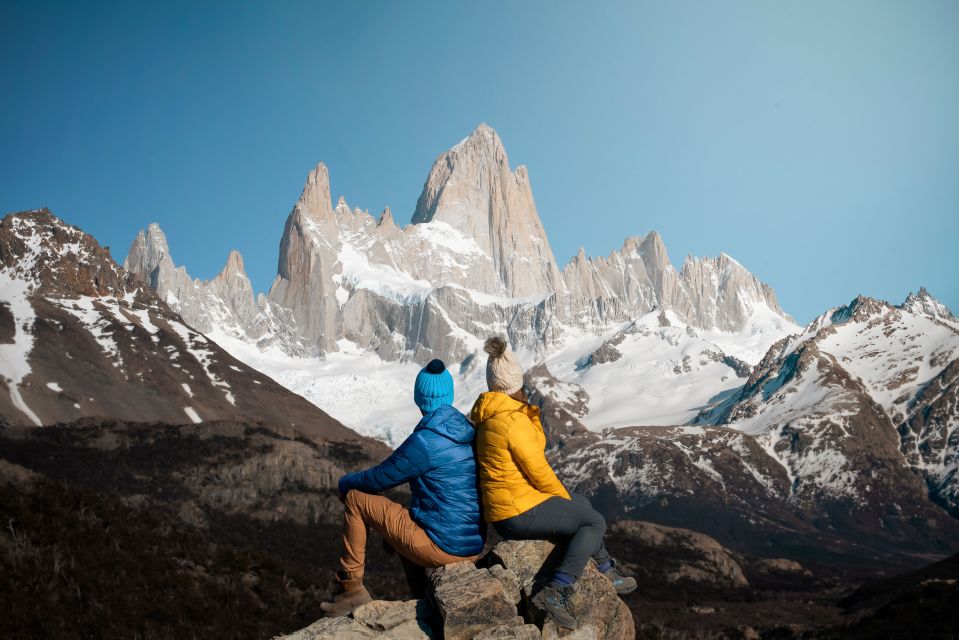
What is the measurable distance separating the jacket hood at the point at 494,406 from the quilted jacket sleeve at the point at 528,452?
272 mm

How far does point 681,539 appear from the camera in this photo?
13350cm

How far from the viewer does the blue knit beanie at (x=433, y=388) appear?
37.3 feet

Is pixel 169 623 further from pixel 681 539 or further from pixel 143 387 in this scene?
pixel 143 387

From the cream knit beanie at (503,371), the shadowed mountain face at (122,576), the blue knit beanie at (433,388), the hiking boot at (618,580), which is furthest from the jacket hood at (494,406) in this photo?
the shadowed mountain face at (122,576)

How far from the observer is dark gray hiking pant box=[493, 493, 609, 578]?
1067 cm

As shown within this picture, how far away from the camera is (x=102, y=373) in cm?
15888

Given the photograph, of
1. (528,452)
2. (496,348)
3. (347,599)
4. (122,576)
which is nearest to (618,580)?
(528,452)

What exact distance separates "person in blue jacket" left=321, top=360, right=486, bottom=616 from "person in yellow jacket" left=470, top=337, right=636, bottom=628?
27cm

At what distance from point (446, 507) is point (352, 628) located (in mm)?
2131

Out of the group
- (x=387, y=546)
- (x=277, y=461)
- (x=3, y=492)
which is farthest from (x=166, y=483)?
(x=387, y=546)

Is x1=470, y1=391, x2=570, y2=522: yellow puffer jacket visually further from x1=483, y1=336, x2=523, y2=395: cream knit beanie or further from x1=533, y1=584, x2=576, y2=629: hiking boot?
x1=533, y1=584, x2=576, y2=629: hiking boot

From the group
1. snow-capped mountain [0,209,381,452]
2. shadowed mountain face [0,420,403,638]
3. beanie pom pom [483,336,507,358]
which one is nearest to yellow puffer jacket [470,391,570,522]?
beanie pom pom [483,336,507,358]

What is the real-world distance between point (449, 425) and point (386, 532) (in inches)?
71.1

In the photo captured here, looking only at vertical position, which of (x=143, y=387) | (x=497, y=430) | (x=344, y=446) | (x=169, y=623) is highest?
(x=143, y=387)
